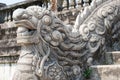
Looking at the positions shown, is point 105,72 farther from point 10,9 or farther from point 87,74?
point 10,9

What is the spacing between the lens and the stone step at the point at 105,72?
3902mm

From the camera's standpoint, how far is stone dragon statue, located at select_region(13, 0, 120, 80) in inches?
144

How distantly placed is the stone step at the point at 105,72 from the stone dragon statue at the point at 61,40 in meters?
0.14

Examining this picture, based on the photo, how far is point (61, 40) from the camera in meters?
3.88

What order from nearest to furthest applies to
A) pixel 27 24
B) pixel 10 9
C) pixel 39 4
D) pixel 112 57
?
pixel 27 24, pixel 112 57, pixel 39 4, pixel 10 9

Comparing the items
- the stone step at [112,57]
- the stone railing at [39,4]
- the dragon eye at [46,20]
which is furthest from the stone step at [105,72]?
the stone railing at [39,4]

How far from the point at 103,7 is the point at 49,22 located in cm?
105

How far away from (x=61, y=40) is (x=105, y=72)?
678mm

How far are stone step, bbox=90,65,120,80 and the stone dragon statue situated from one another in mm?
138

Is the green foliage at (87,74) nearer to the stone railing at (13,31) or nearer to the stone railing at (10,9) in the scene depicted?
the stone railing at (13,31)

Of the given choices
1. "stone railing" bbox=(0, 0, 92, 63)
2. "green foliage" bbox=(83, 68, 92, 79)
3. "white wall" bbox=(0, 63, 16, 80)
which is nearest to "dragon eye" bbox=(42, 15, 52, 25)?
"green foliage" bbox=(83, 68, 92, 79)

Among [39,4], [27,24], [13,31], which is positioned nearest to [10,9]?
[39,4]

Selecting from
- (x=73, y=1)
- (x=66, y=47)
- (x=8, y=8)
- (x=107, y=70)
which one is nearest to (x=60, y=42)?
(x=66, y=47)

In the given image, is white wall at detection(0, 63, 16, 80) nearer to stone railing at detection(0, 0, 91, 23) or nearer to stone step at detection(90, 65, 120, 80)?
stone railing at detection(0, 0, 91, 23)
